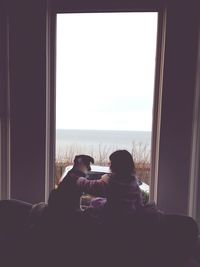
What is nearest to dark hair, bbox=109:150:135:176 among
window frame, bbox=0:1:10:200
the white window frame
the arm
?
the arm

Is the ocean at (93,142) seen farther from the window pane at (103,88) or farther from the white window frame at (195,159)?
the white window frame at (195,159)

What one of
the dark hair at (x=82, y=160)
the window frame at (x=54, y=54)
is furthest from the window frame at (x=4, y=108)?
the dark hair at (x=82, y=160)

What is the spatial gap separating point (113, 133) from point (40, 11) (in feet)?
3.57

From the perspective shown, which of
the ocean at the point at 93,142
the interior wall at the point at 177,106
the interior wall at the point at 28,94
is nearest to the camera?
the interior wall at the point at 177,106

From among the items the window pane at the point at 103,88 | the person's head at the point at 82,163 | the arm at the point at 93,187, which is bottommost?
the arm at the point at 93,187

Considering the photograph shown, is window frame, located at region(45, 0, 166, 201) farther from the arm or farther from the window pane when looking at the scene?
the arm

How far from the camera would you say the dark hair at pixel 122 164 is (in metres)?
1.48

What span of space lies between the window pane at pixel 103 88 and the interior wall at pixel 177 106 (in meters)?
0.16

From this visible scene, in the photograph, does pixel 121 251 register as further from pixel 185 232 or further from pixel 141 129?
pixel 141 129

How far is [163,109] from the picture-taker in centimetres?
184

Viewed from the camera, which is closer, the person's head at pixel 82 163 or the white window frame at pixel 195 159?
the person's head at pixel 82 163

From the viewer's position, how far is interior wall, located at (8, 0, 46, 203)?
190cm

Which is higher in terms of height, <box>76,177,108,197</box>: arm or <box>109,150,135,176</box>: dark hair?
<box>109,150,135,176</box>: dark hair

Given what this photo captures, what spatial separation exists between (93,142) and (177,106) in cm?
71
